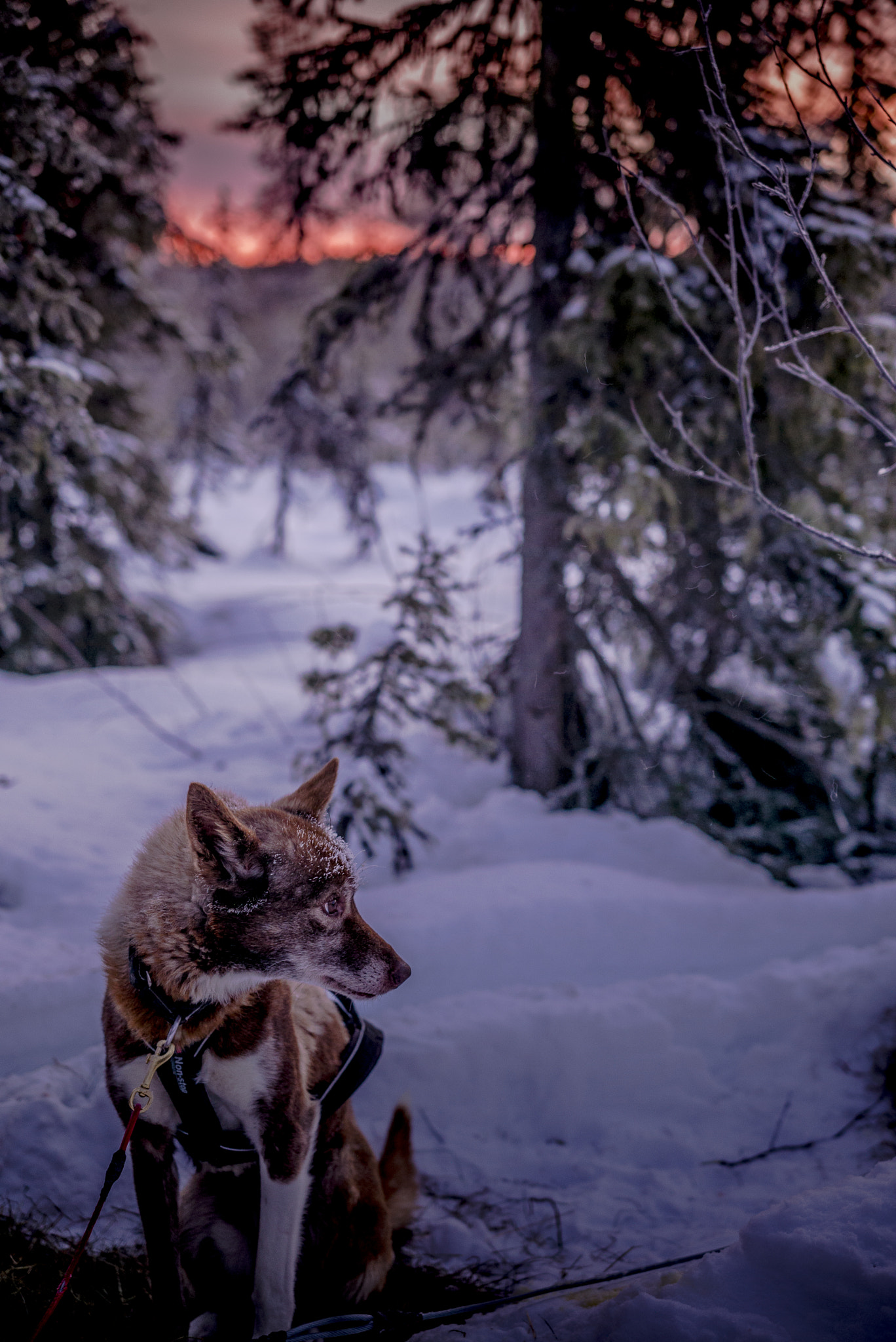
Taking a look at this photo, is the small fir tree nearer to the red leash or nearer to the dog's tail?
the dog's tail

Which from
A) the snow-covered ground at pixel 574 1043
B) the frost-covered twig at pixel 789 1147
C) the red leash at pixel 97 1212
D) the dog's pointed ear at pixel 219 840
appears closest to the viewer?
the red leash at pixel 97 1212

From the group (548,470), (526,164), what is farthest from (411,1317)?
(526,164)

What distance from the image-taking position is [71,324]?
4.11m

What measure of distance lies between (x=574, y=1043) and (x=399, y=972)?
1.94 meters

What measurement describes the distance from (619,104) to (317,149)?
229 cm

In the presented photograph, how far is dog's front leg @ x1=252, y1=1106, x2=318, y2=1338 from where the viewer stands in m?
2.09

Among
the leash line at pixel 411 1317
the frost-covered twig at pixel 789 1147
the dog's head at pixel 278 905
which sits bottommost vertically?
the frost-covered twig at pixel 789 1147

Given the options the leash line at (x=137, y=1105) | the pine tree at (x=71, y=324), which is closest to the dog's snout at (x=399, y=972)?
→ the leash line at (x=137, y=1105)

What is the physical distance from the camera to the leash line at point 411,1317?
208 cm

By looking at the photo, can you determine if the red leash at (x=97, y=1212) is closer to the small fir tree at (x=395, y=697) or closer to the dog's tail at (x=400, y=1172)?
the dog's tail at (x=400, y=1172)

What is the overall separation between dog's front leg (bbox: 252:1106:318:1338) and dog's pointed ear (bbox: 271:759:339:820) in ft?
3.07

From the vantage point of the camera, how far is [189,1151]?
7.17ft

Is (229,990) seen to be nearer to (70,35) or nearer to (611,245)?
(611,245)

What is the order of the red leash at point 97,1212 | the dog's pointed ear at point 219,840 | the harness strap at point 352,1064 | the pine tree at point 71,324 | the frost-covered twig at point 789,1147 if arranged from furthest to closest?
the pine tree at point 71,324 → the frost-covered twig at point 789,1147 → the harness strap at point 352,1064 → the dog's pointed ear at point 219,840 → the red leash at point 97,1212
